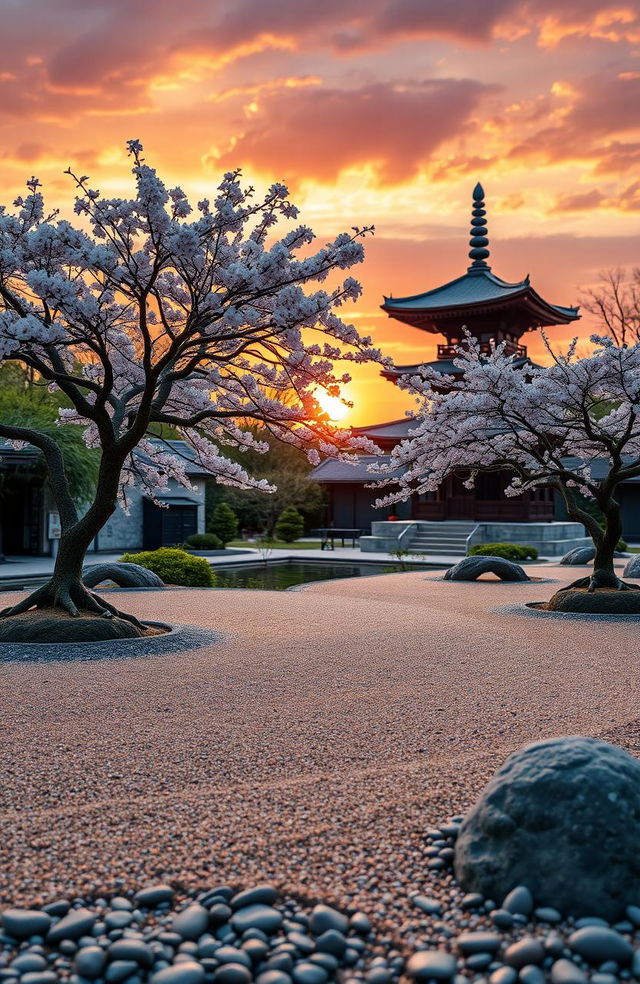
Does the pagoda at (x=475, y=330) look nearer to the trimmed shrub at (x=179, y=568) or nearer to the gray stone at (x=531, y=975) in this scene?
the trimmed shrub at (x=179, y=568)

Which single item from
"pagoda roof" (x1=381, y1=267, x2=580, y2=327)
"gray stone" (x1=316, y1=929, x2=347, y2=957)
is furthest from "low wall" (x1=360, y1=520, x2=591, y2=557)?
"gray stone" (x1=316, y1=929, x2=347, y2=957)

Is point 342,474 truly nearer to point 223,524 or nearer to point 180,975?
point 223,524

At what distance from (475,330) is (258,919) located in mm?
31744

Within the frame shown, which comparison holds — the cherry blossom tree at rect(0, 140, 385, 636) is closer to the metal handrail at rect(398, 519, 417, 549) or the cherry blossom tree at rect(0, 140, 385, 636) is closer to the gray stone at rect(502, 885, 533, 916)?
the gray stone at rect(502, 885, 533, 916)

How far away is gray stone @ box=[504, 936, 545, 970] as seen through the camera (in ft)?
9.00

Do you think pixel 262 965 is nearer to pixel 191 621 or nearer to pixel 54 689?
pixel 54 689

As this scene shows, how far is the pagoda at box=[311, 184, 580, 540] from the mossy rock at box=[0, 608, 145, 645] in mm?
21010

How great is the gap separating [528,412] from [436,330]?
22715 mm

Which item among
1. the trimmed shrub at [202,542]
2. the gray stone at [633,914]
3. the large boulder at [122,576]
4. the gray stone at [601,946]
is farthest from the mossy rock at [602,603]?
the trimmed shrub at [202,542]

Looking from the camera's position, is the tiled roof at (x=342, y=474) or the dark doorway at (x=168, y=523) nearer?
the dark doorway at (x=168, y=523)

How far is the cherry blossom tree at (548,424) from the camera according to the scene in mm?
11867

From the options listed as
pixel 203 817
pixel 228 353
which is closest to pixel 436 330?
pixel 228 353

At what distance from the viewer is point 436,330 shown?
3447 cm

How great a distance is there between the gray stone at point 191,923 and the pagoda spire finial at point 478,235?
34.9m
